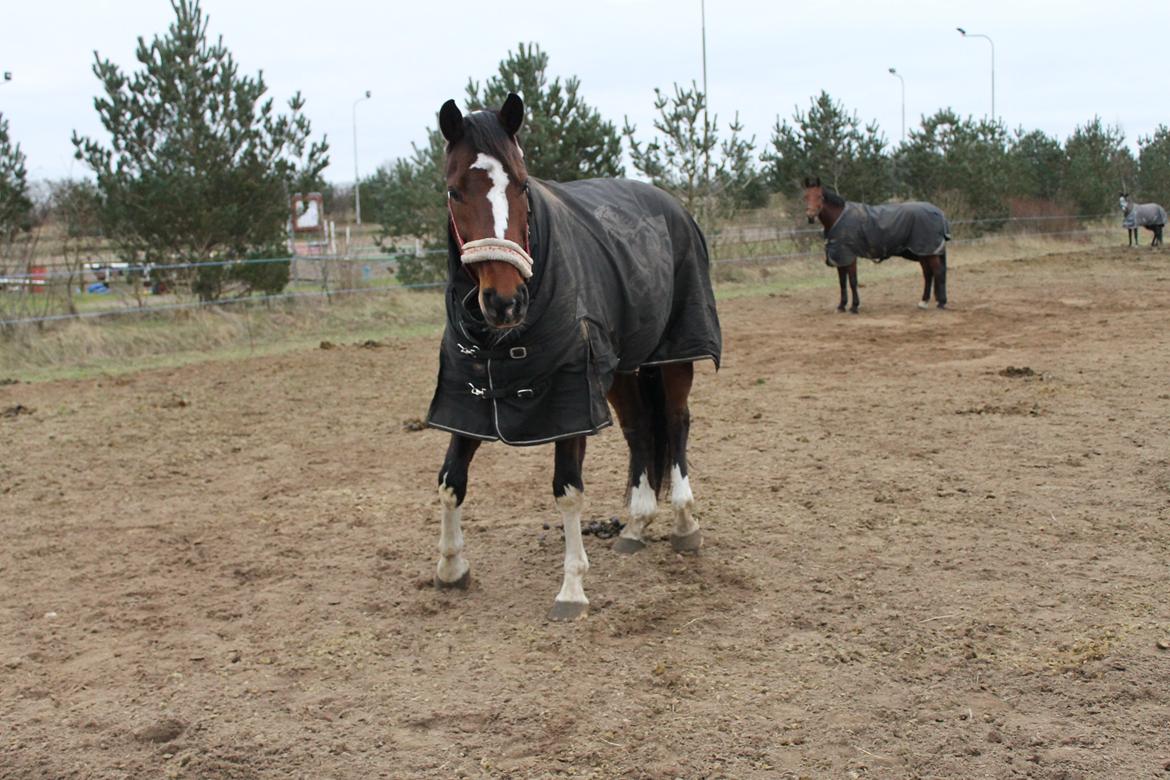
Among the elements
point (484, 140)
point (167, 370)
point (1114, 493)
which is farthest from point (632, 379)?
point (167, 370)

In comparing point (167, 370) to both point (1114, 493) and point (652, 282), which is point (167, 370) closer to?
point (652, 282)

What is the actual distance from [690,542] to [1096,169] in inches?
1355

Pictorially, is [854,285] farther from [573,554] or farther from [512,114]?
[512,114]

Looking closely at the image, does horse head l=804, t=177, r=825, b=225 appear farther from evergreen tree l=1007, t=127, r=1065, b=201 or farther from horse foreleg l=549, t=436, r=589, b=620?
evergreen tree l=1007, t=127, r=1065, b=201

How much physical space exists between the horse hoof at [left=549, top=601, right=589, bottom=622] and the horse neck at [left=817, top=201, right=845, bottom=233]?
40.9 feet

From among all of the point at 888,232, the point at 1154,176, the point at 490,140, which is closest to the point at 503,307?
the point at 490,140

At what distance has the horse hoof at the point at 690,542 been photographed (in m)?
4.93

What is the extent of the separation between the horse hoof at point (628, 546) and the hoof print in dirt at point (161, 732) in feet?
7.43

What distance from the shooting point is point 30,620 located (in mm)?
4230

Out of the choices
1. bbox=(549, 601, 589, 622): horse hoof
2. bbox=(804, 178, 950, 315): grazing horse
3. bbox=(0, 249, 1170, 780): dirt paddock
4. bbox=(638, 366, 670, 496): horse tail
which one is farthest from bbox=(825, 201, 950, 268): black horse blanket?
bbox=(549, 601, 589, 622): horse hoof

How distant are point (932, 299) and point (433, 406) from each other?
45.2ft

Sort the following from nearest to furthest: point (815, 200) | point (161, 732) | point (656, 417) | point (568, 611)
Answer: point (161, 732)
point (568, 611)
point (656, 417)
point (815, 200)

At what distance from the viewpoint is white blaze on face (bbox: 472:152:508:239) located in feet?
11.8

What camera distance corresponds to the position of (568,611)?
413cm
